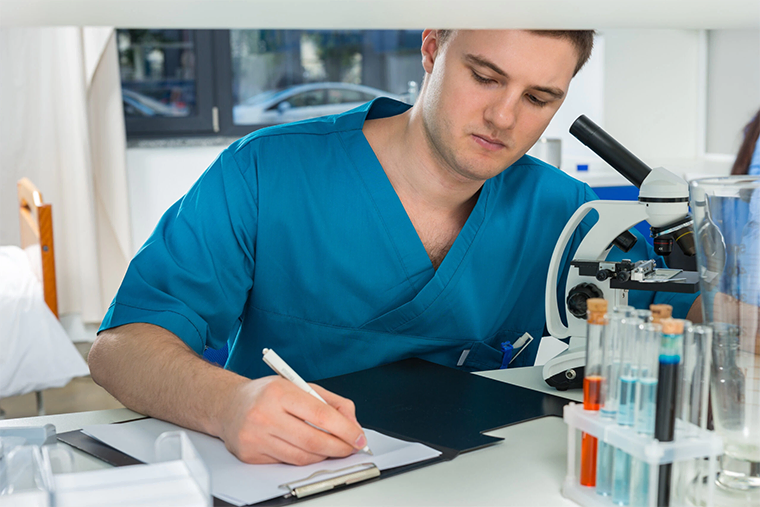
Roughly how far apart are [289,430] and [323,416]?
3cm

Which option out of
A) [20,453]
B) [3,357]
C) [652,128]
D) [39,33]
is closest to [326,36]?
[39,33]

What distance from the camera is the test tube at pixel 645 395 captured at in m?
0.60

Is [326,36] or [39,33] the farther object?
[326,36]

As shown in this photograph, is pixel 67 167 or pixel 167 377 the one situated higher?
pixel 67 167

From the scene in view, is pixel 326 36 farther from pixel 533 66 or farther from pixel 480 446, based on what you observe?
pixel 480 446

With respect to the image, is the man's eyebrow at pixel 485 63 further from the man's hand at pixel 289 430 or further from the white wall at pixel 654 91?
the white wall at pixel 654 91

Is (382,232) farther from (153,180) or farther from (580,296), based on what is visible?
(153,180)

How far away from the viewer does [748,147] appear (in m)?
2.03

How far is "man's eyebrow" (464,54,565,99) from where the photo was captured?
3.44 ft

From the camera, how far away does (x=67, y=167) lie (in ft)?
10.6

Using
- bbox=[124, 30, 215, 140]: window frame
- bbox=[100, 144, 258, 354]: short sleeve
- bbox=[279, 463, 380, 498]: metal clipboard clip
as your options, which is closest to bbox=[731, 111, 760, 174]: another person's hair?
bbox=[100, 144, 258, 354]: short sleeve

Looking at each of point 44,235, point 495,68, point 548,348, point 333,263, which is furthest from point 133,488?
point 44,235

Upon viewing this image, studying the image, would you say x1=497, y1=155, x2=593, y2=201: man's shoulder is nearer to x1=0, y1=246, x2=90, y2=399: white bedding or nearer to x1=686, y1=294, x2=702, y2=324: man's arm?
x1=686, y1=294, x2=702, y2=324: man's arm

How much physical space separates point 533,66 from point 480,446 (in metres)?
0.54
